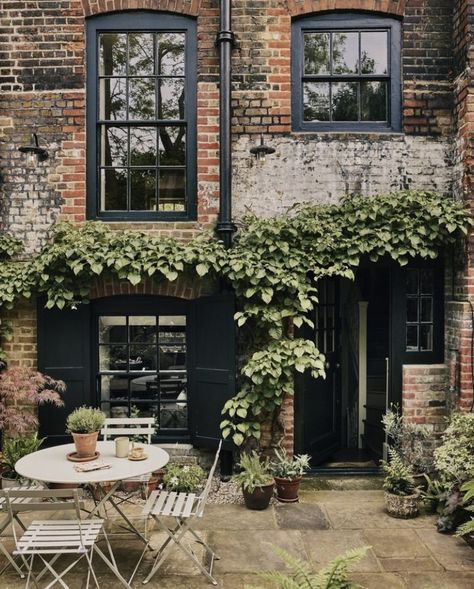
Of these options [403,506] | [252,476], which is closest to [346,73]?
[252,476]

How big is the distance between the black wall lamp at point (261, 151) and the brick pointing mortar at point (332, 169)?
94 mm

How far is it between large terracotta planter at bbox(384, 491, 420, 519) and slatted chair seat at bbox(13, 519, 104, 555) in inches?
109

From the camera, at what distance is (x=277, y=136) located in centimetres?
629

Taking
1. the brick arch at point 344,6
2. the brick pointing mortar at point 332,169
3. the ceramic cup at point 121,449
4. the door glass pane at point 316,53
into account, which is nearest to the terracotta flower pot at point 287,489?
the ceramic cup at point 121,449

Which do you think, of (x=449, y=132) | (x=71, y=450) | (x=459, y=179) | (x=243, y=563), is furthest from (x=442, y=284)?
(x=71, y=450)

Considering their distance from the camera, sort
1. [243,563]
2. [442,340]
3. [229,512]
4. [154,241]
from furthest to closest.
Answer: [442,340], [154,241], [229,512], [243,563]

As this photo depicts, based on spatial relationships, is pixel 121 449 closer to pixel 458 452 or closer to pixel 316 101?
pixel 458 452

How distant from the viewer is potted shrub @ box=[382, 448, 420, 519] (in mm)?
5262

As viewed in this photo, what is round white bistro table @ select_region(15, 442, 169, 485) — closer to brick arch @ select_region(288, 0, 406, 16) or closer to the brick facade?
the brick facade

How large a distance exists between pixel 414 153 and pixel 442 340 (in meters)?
2.12

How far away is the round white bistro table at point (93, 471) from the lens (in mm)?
4031

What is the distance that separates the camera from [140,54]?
641cm

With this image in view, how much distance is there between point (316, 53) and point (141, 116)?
6.90 ft

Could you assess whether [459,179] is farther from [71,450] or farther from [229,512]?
[71,450]
